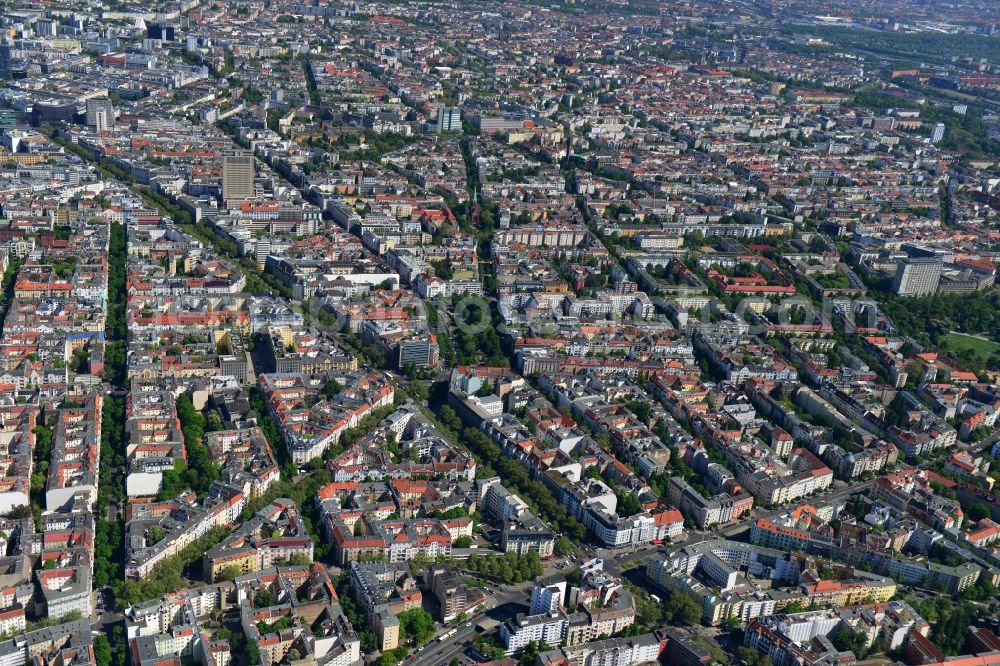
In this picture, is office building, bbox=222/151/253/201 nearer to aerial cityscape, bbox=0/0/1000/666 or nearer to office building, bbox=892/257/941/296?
aerial cityscape, bbox=0/0/1000/666

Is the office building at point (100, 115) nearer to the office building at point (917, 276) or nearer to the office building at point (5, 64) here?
the office building at point (5, 64)

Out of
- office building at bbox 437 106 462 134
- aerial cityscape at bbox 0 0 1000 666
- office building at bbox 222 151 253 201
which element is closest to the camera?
aerial cityscape at bbox 0 0 1000 666

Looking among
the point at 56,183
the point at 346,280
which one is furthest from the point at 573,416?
the point at 56,183

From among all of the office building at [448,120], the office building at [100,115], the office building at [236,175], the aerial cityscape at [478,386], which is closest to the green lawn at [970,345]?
the aerial cityscape at [478,386]

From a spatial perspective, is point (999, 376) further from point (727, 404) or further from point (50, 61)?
point (50, 61)

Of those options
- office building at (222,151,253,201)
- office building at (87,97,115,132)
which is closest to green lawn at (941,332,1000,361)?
office building at (222,151,253,201)
